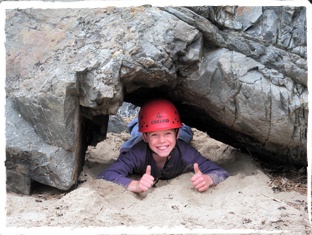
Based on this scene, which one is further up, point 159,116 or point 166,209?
point 159,116

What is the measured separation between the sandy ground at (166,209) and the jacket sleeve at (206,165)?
9cm

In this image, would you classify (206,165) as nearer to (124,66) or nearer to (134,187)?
(134,187)

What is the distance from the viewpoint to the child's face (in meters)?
4.52

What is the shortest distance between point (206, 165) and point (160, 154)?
1.50 feet

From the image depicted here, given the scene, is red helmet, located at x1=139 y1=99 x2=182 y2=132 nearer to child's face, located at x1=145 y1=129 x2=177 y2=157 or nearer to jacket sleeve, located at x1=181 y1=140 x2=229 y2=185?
child's face, located at x1=145 y1=129 x2=177 y2=157

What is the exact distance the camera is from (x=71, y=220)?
10.7 feet

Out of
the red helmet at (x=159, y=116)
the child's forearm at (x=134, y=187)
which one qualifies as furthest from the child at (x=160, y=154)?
the child's forearm at (x=134, y=187)

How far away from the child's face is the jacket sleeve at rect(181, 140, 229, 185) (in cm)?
20

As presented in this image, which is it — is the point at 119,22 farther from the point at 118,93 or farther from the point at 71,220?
the point at 71,220

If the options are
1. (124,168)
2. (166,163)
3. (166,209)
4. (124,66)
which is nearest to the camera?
(166,209)

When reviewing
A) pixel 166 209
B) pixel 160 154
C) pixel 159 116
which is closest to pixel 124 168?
pixel 160 154

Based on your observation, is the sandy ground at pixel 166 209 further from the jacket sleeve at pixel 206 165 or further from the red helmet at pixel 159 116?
the red helmet at pixel 159 116

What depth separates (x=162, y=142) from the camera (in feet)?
14.8

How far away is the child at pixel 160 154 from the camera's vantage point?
176 inches
